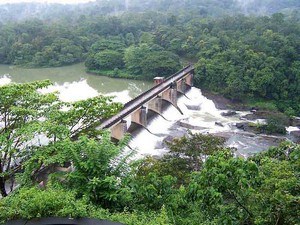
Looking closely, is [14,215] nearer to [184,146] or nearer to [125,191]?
[125,191]

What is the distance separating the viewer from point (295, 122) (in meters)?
30.8

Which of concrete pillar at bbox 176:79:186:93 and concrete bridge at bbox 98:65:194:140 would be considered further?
concrete pillar at bbox 176:79:186:93

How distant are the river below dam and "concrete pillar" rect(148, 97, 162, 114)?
91 centimetres

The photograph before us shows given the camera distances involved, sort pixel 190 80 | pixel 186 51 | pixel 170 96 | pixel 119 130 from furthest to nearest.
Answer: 1. pixel 186 51
2. pixel 190 80
3. pixel 170 96
4. pixel 119 130

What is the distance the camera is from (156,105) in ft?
99.1

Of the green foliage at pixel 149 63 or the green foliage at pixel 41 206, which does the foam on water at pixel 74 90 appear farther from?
the green foliage at pixel 41 206

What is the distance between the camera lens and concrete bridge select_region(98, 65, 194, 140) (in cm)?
2225

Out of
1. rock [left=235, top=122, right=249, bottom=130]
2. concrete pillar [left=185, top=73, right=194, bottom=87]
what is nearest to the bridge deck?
concrete pillar [left=185, top=73, right=194, bottom=87]

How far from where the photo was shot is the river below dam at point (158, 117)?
25266mm

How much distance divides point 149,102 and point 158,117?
2272mm

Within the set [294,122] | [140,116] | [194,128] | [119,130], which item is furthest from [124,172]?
[294,122]

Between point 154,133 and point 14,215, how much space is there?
2079 cm

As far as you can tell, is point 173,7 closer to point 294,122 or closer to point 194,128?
point 294,122

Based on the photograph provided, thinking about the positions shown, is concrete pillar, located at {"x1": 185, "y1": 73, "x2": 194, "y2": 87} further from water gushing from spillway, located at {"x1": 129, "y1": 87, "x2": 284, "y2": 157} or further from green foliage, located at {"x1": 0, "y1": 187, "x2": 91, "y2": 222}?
green foliage, located at {"x1": 0, "y1": 187, "x2": 91, "y2": 222}
